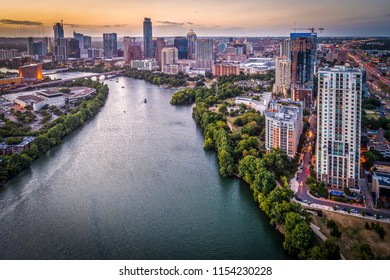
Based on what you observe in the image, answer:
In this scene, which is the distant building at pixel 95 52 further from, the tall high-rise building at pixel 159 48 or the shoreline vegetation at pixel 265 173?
the shoreline vegetation at pixel 265 173

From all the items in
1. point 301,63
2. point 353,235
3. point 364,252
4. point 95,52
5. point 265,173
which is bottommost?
point 353,235

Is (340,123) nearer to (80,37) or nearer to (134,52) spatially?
(80,37)

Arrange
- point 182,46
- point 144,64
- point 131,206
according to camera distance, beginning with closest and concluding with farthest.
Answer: point 131,206 → point 144,64 → point 182,46

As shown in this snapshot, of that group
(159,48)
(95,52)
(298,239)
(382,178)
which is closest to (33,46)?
(298,239)

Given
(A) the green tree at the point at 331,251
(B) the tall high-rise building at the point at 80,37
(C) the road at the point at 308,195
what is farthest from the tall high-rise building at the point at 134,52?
(A) the green tree at the point at 331,251

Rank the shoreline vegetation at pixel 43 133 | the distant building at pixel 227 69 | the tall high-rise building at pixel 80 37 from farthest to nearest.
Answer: the distant building at pixel 227 69, the tall high-rise building at pixel 80 37, the shoreline vegetation at pixel 43 133

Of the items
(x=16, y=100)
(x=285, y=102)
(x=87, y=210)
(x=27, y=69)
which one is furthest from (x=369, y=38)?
(x=27, y=69)

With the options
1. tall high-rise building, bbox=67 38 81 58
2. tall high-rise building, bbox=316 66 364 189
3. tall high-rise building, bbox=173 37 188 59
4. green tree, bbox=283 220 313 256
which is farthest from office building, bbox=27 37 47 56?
tall high-rise building, bbox=173 37 188 59
